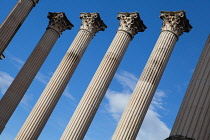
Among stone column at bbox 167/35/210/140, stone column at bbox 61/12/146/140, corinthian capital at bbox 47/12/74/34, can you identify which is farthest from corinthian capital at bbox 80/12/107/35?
stone column at bbox 167/35/210/140

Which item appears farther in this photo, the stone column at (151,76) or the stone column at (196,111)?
the stone column at (151,76)

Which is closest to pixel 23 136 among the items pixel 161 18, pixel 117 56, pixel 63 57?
pixel 63 57

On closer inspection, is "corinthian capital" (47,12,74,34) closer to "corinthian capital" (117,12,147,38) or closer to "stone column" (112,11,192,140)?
"corinthian capital" (117,12,147,38)

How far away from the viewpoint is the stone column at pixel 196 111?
13.3 metres

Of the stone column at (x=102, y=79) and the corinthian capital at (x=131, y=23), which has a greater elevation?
the corinthian capital at (x=131, y=23)

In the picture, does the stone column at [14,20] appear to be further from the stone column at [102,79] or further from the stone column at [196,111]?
the stone column at [196,111]

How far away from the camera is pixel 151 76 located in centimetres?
3278

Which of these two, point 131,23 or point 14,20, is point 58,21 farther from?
point 131,23

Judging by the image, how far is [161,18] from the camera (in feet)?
124

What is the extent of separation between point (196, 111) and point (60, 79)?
27.0m

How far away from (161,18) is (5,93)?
74.4 ft

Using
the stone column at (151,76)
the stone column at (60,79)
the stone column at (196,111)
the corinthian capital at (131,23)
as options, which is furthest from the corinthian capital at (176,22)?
the stone column at (196,111)

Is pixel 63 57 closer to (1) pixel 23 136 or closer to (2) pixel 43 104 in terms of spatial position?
(2) pixel 43 104

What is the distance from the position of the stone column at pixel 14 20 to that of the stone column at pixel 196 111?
2622 centimetres
